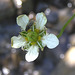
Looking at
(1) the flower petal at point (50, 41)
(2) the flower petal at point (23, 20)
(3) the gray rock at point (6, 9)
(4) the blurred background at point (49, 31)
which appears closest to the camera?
(1) the flower petal at point (50, 41)

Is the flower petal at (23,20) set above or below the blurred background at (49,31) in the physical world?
below

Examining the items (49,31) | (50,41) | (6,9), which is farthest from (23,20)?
(6,9)

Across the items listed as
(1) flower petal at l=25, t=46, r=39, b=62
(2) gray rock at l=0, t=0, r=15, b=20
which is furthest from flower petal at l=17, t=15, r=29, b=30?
(2) gray rock at l=0, t=0, r=15, b=20

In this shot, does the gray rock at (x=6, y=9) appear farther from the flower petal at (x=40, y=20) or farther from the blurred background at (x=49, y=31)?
the flower petal at (x=40, y=20)

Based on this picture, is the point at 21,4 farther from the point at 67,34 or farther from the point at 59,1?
the point at 67,34

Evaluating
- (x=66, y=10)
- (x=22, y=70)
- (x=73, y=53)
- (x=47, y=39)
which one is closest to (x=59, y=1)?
(x=66, y=10)

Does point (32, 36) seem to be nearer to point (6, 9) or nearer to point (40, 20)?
point (40, 20)

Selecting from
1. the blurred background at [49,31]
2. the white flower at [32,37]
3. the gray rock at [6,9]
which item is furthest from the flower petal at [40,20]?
the gray rock at [6,9]

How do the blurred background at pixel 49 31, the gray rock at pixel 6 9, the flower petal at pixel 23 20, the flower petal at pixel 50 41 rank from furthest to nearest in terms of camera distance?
the gray rock at pixel 6 9 → the blurred background at pixel 49 31 → the flower petal at pixel 23 20 → the flower petal at pixel 50 41
